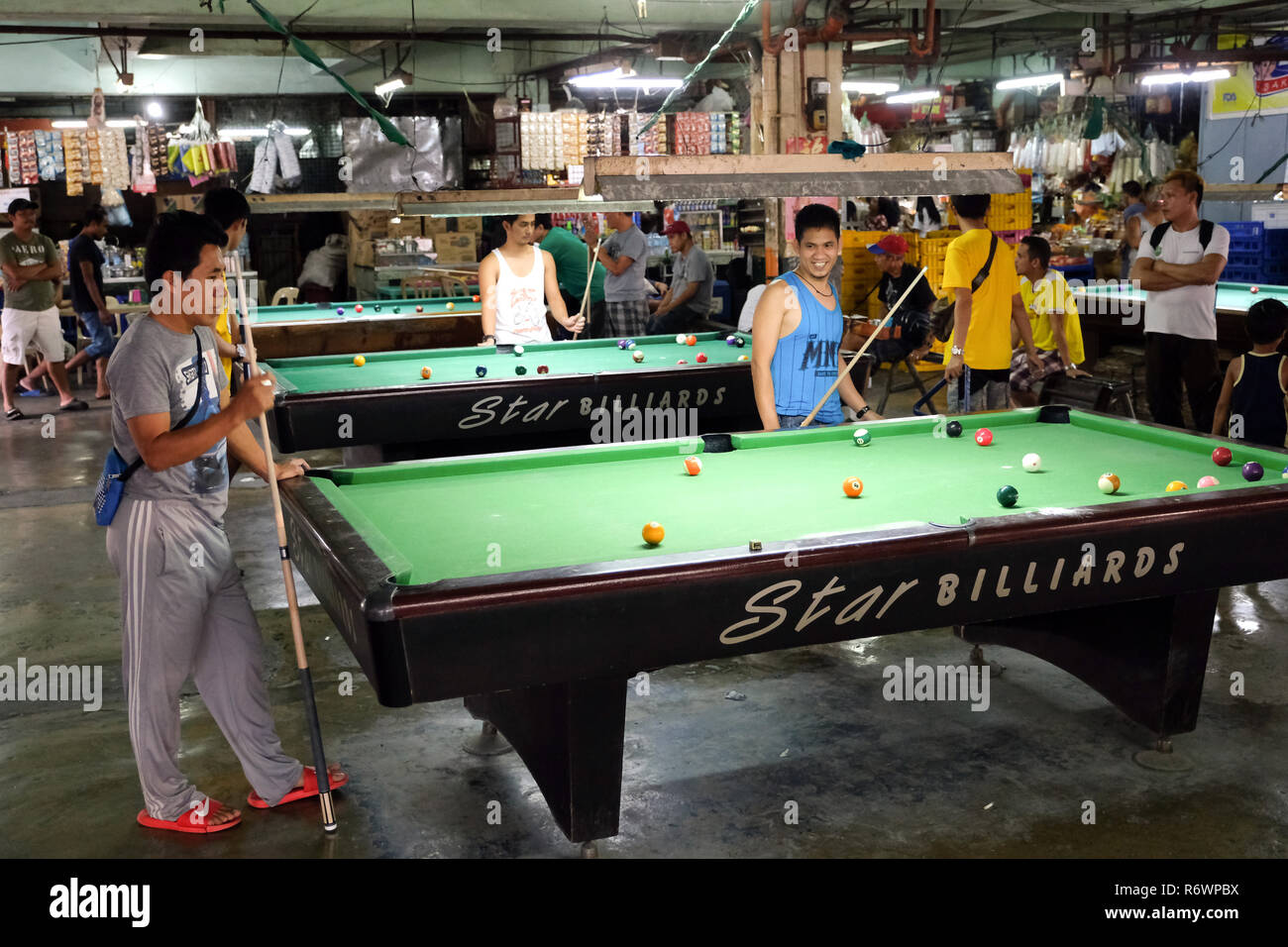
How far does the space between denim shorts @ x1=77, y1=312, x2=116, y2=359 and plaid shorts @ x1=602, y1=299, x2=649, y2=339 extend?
15.7ft

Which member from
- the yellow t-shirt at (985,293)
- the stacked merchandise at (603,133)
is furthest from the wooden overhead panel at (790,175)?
the stacked merchandise at (603,133)

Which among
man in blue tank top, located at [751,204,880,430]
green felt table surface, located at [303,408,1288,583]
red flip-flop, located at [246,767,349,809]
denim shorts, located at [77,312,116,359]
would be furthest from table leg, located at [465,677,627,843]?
denim shorts, located at [77,312,116,359]

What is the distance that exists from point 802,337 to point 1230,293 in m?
6.25

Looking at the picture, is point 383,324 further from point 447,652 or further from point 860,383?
point 447,652

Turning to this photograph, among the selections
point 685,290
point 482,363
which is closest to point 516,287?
point 482,363

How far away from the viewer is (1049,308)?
6.60 meters

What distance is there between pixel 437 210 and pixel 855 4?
15.1ft

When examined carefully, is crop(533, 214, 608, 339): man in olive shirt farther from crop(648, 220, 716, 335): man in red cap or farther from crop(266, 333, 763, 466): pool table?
crop(266, 333, 763, 466): pool table

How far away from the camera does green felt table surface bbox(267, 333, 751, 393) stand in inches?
219

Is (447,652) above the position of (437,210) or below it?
below

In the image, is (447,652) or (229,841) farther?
(229,841)

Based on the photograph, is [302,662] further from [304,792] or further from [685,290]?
[685,290]

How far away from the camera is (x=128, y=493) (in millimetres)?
3131

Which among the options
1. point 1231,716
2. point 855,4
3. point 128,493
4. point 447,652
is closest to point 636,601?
point 447,652
